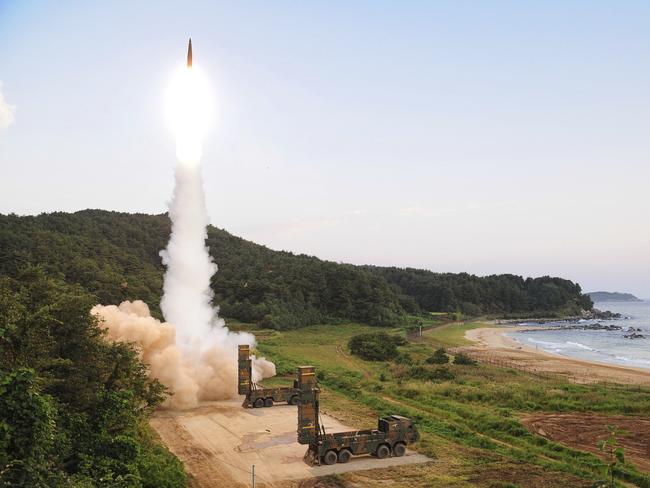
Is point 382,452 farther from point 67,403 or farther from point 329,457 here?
point 67,403

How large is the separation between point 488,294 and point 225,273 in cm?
9343

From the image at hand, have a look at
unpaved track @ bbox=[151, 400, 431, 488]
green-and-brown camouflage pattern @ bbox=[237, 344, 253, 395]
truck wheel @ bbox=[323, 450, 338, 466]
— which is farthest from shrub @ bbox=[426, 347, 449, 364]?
truck wheel @ bbox=[323, 450, 338, 466]

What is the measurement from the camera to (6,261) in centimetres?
7075

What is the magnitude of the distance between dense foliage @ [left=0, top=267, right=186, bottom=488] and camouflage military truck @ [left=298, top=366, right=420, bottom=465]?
570cm

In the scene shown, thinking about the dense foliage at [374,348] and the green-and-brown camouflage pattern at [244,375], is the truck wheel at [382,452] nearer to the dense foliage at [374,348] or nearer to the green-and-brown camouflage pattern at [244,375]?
the green-and-brown camouflage pattern at [244,375]

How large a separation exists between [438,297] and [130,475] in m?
150

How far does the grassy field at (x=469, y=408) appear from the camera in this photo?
22.7 m

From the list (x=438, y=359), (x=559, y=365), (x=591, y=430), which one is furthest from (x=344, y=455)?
(x=559, y=365)

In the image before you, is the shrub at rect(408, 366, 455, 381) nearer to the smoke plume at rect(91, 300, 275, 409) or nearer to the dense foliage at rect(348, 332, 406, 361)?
the dense foliage at rect(348, 332, 406, 361)

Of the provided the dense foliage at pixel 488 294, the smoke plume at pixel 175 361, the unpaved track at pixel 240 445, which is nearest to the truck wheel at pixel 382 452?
the unpaved track at pixel 240 445

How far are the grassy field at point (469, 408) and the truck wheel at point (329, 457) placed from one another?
167 centimetres

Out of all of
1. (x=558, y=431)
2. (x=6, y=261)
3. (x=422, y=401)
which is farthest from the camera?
(x=6, y=261)

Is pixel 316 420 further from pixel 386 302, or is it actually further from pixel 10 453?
pixel 386 302

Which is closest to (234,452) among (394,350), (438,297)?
(394,350)
